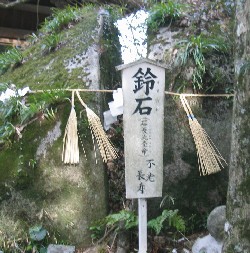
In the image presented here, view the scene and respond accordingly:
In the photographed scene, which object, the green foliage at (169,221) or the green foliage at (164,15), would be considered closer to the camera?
the green foliage at (169,221)

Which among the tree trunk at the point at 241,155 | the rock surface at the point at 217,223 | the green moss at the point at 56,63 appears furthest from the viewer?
the green moss at the point at 56,63

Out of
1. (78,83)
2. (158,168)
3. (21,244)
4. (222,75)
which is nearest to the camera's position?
(158,168)

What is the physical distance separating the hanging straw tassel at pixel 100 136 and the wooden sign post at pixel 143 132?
0.71 meters

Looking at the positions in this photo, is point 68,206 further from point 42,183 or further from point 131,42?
point 131,42

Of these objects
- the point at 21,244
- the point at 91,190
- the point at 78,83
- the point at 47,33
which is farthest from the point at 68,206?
the point at 47,33

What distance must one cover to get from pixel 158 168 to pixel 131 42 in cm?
388

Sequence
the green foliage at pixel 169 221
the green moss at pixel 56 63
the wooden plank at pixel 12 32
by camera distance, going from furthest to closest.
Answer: the wooden plank at pixel 12 32 < the green moss at pixel 56 63 < the green foliage at pixel 169 221

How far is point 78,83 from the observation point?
506 cm

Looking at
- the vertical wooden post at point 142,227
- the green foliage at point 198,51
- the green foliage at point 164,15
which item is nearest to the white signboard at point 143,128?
the vertical wooden post at point 142,227

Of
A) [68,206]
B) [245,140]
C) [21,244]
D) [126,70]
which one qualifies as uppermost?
[126,70]

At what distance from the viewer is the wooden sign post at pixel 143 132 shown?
3660 mm

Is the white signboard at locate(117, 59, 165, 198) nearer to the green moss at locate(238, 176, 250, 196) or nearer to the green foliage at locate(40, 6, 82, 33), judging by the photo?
the green moss at locate(238, 176, 250, 196)

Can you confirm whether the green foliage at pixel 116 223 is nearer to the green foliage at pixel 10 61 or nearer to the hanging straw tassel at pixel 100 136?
the hanging straw tassel at pixel 100 136

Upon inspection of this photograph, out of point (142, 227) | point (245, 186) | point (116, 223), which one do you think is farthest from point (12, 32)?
point (245, 186)
